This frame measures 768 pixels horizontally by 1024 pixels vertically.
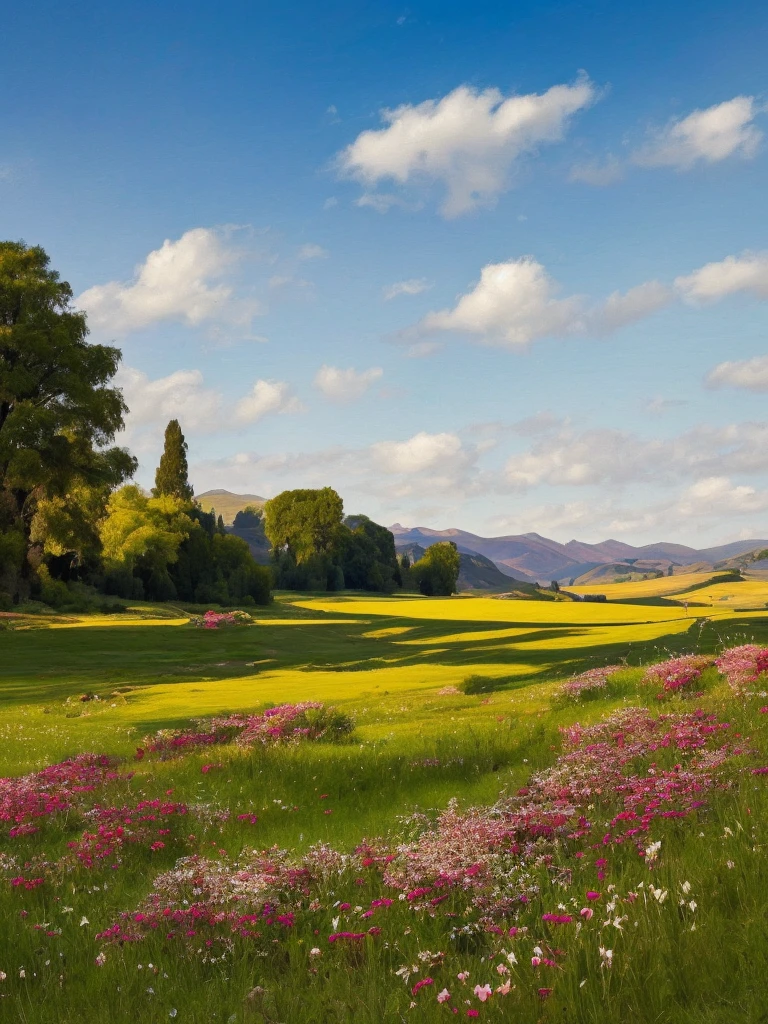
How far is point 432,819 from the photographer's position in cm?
1045

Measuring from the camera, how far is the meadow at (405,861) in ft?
15.7

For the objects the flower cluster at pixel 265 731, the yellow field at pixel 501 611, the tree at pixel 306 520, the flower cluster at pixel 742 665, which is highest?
the tree at pixel 306 520

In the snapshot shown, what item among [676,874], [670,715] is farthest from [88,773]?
[676,874]

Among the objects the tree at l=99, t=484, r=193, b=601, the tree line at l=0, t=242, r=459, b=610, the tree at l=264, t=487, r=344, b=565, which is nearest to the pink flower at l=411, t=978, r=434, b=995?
the tree line at l=0, t=242, r=459, b=610

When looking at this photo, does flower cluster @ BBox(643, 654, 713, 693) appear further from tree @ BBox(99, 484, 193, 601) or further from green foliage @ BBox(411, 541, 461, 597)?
green foliage @ BBox(411, 541, 461, 597)

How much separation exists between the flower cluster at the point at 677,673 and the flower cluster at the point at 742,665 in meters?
0.41

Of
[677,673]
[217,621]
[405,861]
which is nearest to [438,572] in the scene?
[217,621]

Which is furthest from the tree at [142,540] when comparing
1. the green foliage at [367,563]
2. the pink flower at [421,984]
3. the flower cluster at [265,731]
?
the pink flower at [421,984]

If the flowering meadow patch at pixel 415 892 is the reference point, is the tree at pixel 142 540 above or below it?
above

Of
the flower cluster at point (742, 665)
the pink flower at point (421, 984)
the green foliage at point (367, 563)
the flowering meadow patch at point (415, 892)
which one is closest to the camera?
the pink flower at point (421, 984)

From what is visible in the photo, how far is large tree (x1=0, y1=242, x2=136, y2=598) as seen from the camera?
51844 mm

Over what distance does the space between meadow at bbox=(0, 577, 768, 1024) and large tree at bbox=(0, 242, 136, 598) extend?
35.5 metres

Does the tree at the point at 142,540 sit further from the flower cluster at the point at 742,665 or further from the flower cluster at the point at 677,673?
the flower cluster at the point at 742,665

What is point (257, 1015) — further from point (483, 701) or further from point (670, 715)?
point (483, 701)
